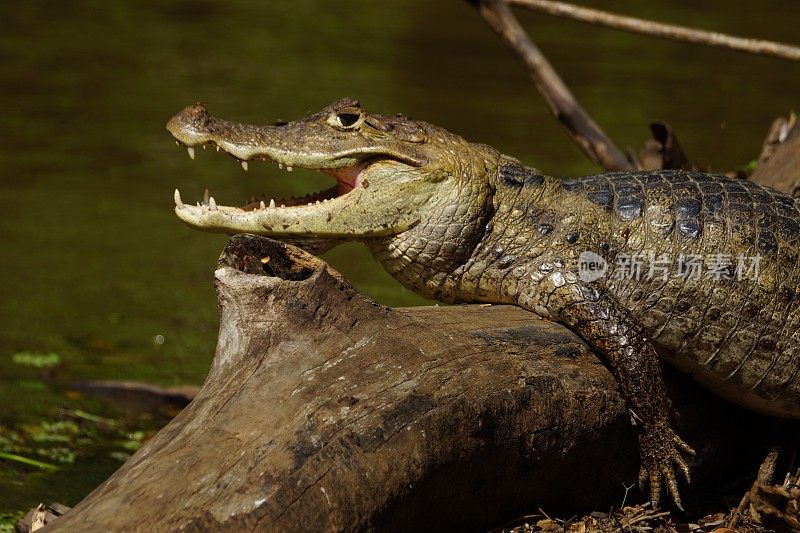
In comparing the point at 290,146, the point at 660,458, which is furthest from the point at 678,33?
the point at 660,458

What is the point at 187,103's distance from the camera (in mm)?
11688

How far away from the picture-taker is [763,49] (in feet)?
21.3

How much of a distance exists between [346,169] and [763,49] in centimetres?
323

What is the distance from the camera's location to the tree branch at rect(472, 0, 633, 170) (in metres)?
6.75

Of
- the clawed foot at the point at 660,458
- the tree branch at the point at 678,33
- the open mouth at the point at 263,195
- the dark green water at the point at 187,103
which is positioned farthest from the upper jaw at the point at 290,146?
the tree branch at the point at 678,33

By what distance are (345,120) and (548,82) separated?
8.84ft

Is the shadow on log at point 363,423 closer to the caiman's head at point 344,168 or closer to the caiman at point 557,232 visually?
the caiman at point 557,232

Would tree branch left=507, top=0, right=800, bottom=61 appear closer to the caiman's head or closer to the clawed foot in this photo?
the caiman's head

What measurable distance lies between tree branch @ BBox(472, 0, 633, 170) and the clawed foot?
9.69 ft

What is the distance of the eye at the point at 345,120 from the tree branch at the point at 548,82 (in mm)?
2586

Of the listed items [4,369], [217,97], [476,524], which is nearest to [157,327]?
[4,369]

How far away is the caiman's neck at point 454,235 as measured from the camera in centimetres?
430

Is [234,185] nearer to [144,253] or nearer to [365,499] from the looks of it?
[144,253]

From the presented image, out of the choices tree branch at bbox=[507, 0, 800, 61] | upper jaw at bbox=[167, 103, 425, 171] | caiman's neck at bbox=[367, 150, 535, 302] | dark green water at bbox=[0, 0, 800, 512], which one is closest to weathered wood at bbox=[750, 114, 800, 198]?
tree branch at bbox=[507, 0, 800, 61]
